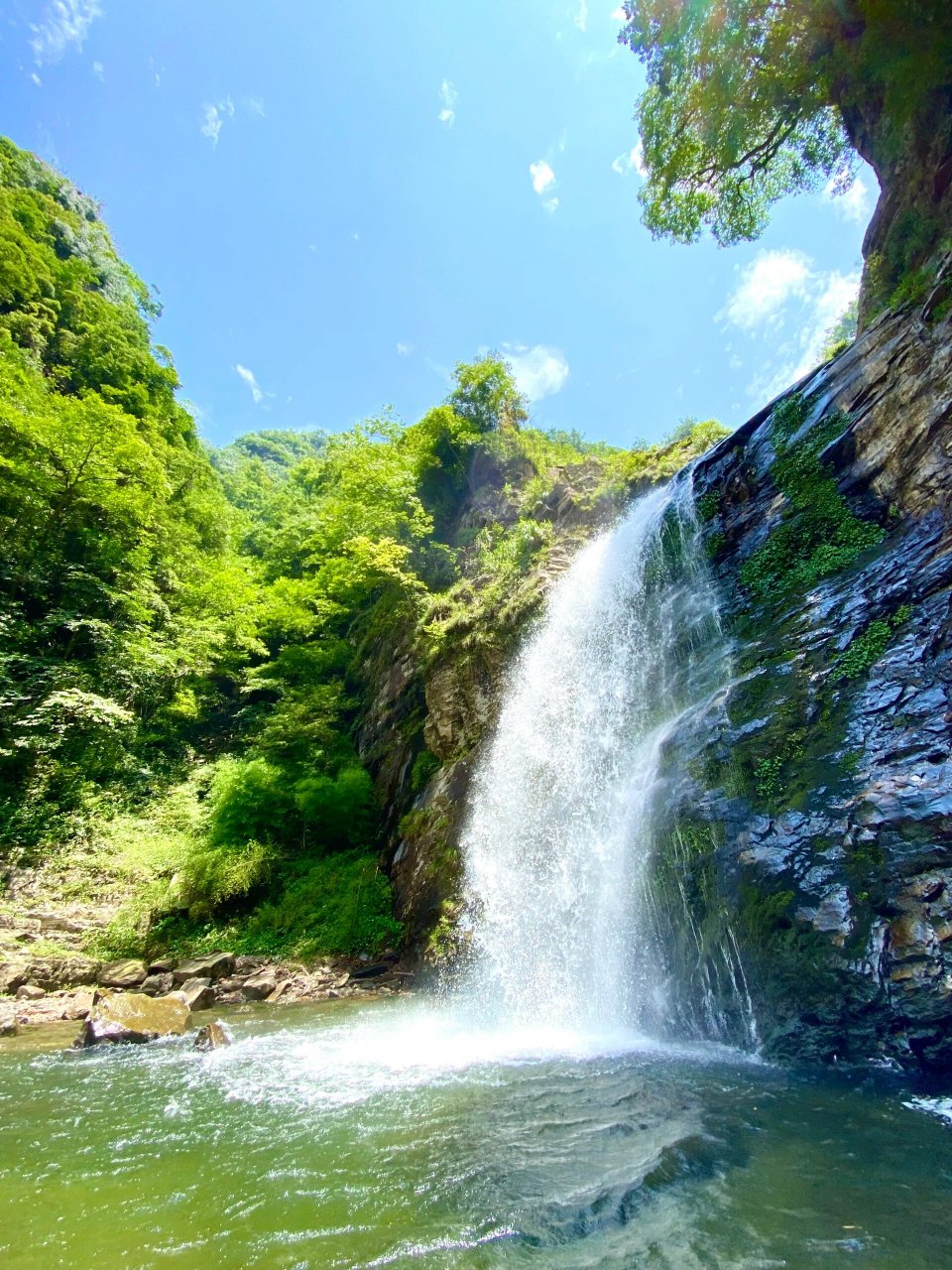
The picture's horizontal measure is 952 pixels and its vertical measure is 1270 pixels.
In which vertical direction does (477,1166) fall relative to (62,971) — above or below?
below

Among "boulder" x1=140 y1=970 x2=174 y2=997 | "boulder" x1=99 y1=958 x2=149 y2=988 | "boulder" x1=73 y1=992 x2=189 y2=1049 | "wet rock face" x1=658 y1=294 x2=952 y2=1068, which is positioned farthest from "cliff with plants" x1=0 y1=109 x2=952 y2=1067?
"boulder" x1=73 y1=992 x2=189 y2=1049

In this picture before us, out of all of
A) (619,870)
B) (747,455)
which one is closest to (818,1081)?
Answer: (619,870)

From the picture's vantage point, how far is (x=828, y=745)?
6750 millimetres

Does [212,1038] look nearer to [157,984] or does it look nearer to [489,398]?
[157,984]

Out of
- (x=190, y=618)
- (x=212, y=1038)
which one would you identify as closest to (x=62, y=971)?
(x=212, y=1038)

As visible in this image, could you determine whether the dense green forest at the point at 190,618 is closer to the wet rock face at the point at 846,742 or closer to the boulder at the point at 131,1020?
the boulder at the point at 131,1020

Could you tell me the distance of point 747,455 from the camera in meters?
12.1

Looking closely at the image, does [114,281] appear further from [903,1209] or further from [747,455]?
Result: [903,1209]

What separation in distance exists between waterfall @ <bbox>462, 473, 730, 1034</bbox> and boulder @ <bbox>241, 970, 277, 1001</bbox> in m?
3.86

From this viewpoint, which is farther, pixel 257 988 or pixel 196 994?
pixel 257 988

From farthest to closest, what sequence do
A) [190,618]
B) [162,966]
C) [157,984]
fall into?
[190,618] < [162,966] < [157,984]

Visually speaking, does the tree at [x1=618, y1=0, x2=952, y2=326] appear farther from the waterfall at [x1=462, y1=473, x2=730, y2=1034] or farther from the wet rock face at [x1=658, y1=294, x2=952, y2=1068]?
the waterfall at [x1=462, y1=473, x2=730, y2=1034]

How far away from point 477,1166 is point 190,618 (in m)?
19.1

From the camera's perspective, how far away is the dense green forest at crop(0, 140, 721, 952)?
13336 millimetres
